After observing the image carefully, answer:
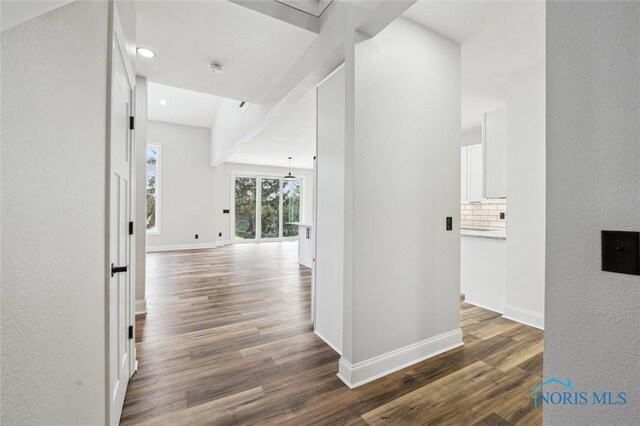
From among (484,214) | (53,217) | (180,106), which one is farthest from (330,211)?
(180,106)

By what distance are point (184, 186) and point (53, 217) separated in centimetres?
752

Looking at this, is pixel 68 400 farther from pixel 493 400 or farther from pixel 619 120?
pixel 493 400

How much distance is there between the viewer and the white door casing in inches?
48.1

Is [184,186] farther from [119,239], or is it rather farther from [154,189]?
[119,239]

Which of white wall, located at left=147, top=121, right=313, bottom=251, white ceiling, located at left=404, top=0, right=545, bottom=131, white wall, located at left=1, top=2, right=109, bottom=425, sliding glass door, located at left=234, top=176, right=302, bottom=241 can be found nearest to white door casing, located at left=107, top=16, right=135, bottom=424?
white wall, located at left=1, top=2, right=109, bottom=425

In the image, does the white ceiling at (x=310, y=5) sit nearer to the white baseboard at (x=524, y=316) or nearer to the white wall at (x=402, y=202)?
the white wall at (x=402, y=202)

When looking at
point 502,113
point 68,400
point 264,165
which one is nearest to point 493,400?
point 68,400

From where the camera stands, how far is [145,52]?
8.14 ft

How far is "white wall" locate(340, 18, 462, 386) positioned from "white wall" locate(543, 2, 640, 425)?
3.71 ft

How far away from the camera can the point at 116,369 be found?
1421mm

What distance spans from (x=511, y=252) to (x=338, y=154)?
222 centimetres

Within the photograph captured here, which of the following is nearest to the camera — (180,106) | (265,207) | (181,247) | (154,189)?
(180,106)

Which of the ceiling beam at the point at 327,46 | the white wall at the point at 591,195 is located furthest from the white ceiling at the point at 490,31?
the white wall at the point at 591,195

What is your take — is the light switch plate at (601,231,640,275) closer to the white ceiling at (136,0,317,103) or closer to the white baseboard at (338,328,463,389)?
the white baseboard at (338,328,463,389)
